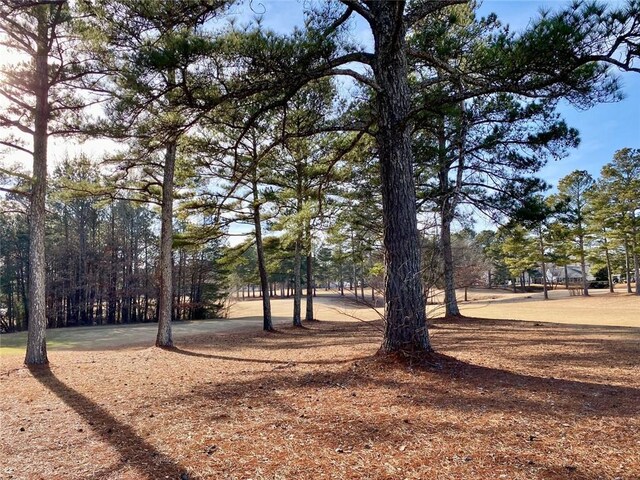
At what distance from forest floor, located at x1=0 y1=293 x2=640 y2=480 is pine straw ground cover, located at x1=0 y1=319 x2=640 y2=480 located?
14 millimetres

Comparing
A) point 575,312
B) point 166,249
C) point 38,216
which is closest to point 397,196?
point 166,249

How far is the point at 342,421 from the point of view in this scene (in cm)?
300

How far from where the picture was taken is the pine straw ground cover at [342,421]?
2273 mm

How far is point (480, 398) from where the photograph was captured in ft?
11.2

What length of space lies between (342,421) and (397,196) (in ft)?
9.36

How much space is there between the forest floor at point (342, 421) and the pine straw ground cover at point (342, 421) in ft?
0.04

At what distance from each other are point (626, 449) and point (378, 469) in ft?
5.19

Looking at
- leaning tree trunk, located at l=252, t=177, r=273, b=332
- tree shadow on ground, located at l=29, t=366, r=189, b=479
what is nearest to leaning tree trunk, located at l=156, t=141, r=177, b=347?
leaning tree trunk, located at l=252, t=177, r=273, b=332

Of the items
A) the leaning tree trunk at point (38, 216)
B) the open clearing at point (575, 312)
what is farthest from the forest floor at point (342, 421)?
the open clearing at point (575, 312)

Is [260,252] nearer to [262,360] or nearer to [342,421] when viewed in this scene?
[262,360]

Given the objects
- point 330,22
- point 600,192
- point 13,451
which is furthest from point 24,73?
point 600,192

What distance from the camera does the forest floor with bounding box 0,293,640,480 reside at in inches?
89.5

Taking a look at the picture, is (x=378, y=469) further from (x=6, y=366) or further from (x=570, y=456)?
(x=6, y=366)

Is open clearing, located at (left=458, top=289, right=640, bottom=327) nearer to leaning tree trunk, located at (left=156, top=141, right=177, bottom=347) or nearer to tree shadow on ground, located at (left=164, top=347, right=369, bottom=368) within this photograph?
tree shadow on ground, located at (left=164, top=347, right=369, bottom=368)
